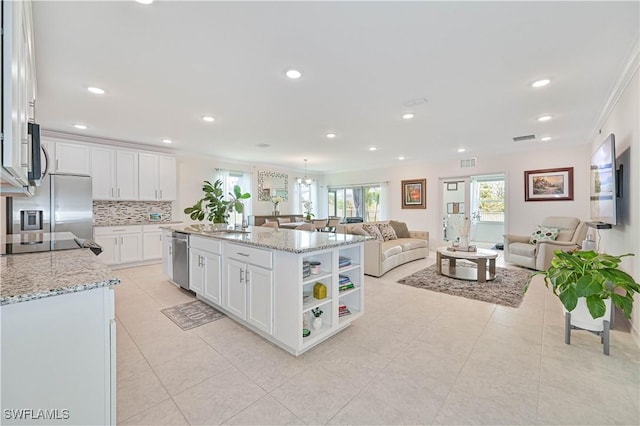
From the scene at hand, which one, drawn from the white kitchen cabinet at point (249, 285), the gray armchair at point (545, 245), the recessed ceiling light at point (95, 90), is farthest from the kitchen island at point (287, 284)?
the gray armchair at point (545, 245)

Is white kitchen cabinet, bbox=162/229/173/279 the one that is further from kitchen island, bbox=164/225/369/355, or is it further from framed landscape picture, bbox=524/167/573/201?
framed landscape picture, bbox=524/167/573/201

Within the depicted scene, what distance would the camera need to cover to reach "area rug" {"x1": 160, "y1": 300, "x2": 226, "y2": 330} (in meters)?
→ 2.77

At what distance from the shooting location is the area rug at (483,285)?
352cm

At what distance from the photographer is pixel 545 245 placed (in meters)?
4.68

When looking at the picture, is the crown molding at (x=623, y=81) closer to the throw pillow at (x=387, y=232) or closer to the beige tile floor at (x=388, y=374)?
the beige tile floor at (x=388, y=374)

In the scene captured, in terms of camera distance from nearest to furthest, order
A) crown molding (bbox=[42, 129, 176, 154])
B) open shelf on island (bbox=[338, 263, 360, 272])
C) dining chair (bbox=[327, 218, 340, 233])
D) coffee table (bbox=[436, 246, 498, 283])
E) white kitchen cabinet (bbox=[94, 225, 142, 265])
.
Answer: open shelf on island (bbox=[338, 263, 360, 272]) → coffee table (bbox=[436, 246, 498, 283]) → crown molding (bbox=[42, 129, 176, 154]) → white kitchen cabinet (bbox=[94, 225, 142, 265]) → dining chair (bbox=[327, 218, 340, 233])

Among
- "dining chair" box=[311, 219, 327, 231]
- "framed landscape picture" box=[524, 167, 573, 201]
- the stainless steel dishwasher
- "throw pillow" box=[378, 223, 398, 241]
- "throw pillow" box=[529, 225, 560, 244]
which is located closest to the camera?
the stainless steel dishwasher

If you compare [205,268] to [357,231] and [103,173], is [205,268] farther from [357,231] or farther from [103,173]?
→ [103,173]

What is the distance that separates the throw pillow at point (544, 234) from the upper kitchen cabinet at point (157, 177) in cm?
744

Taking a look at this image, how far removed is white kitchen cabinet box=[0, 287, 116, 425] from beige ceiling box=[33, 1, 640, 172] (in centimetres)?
183

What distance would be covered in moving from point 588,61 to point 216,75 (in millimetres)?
3398

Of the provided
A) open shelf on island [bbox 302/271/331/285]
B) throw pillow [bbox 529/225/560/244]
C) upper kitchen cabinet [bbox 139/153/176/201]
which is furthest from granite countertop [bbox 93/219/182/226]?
throw pillow [bbox 529/225/560/244]

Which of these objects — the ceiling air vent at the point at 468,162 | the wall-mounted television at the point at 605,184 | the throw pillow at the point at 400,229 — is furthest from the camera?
the ceiling air vent at the point at 468,162

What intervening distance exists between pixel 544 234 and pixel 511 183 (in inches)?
56.4
